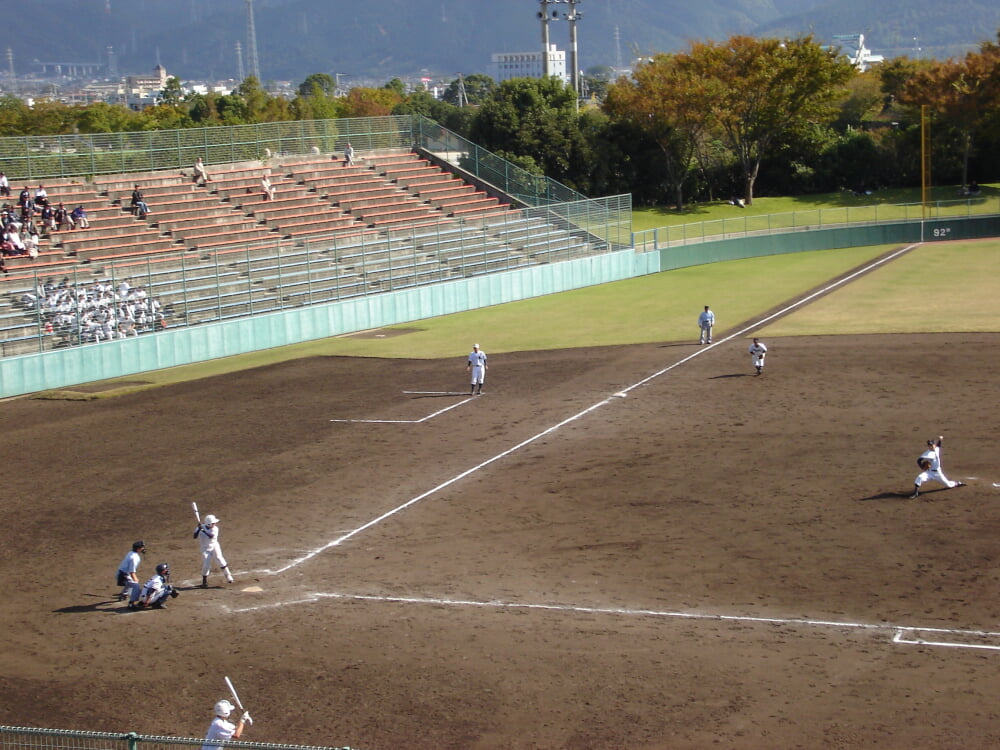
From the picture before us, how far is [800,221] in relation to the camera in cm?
7000

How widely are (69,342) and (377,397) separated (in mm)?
11721

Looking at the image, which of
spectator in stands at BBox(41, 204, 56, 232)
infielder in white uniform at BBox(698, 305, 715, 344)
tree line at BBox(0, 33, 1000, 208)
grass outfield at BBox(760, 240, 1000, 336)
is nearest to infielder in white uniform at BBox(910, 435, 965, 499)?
infielder in white uniform at BBox(698, 305, 715, 344)

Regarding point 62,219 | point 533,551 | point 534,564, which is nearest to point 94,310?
point 62,219

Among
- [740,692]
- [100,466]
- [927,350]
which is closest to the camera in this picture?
[740,692]

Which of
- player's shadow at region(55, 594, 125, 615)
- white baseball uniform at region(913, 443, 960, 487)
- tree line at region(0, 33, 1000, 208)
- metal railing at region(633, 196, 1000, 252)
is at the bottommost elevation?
player's shadow at region(55, 594, 125, 615)

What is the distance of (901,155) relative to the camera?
283ft

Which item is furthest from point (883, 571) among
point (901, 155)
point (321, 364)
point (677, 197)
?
point (901, 155)

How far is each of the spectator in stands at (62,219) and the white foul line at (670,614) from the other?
31.8 m

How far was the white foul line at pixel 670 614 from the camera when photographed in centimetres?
1484

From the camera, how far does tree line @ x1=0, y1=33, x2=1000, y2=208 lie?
253 ft

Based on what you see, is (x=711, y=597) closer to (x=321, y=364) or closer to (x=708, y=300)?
(x=321, y=364)

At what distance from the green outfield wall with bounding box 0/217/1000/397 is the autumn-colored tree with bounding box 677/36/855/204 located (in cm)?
1346

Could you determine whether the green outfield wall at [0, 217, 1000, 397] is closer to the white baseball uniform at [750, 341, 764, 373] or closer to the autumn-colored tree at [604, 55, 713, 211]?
the autumn-colored tree at [604, 55, 713, 211]

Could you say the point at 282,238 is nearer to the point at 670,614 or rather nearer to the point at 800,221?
the point at 800,221
